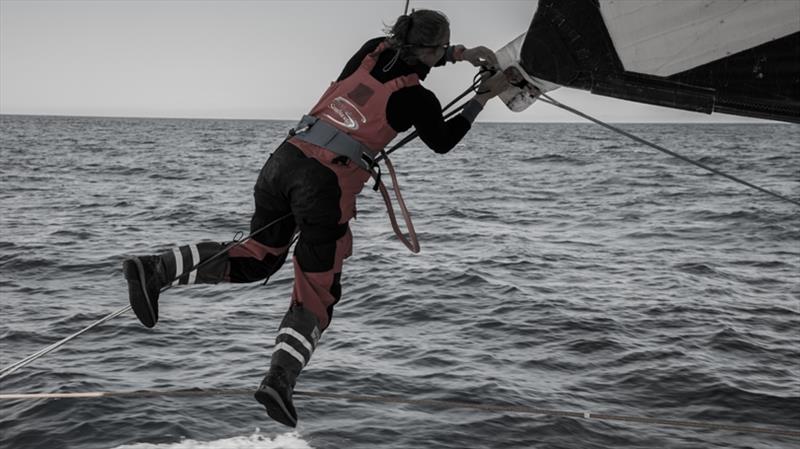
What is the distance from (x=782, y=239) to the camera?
853 inches

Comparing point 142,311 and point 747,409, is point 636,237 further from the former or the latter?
point 142,311

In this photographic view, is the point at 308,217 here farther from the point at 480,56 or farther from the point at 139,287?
the point at 480,56

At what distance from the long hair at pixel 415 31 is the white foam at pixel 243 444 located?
5.22 m

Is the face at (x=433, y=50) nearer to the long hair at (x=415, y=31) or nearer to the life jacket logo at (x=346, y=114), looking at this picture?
the long hair at (x=415, y=31)

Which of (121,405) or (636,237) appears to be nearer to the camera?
(121,405)

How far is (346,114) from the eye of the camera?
168 inches

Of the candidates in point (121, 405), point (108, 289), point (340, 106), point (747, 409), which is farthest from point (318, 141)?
point (108, 289)

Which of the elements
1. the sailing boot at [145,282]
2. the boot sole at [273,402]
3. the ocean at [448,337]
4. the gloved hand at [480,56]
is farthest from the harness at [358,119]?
the ocean at [448,337]

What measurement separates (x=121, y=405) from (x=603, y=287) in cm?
946

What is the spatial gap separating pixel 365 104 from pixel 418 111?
0.94 feet

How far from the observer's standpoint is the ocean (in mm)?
8898

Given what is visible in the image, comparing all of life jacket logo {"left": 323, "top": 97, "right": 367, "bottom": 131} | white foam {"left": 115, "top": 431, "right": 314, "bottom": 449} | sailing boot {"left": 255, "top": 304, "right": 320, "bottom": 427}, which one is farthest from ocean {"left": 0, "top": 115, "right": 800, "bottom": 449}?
life jacket logo {"left": 323, "top": 97, "right": 367, "bottom": 131}

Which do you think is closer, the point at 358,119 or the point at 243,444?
the point at 358,119

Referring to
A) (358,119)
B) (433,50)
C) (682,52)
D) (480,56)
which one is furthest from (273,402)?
(682,52)
